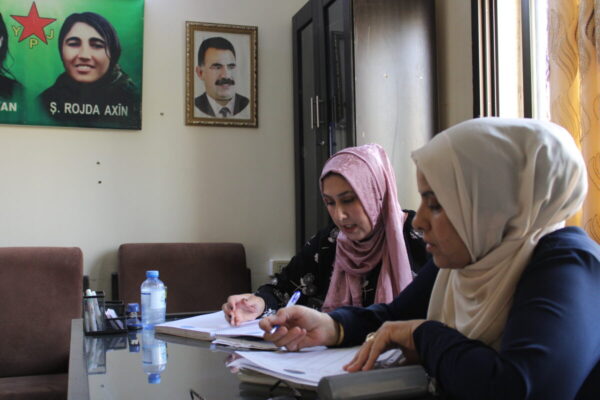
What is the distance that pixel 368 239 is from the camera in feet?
6.19

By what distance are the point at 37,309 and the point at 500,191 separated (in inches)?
85.9

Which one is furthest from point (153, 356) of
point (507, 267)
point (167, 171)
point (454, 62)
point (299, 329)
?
point (167, 171)

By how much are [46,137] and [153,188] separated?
53 centimetres

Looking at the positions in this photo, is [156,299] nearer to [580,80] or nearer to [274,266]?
[580,80]

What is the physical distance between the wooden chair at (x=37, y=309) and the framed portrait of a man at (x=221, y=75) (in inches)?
36.0

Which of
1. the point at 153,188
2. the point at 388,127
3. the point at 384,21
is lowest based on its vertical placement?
the point at 153,188

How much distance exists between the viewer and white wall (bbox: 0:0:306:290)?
2.81 metres

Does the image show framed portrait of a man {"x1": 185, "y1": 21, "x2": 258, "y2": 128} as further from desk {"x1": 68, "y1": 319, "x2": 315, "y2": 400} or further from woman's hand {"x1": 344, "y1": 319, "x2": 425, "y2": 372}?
woman's hand {"x1": 344, "y1": 319, "x2": 425, "y2": 372}

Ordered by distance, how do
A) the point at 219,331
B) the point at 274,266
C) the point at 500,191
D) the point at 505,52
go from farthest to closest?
the point at 274,266 < the point at 505,52 < the point at 219,331 < the point at 500,191

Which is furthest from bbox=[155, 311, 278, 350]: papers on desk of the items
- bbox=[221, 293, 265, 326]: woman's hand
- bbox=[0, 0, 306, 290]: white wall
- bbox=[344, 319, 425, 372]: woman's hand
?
bbox=[0, 0, 306, 290]: white wall

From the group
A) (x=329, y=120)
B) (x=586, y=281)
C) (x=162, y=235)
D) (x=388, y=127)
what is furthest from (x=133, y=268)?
(x=586, y=281)

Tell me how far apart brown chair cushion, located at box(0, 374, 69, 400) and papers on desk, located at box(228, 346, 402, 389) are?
4.60 ft

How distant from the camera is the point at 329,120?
2.67 metres

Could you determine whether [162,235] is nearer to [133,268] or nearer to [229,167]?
[133,268]
